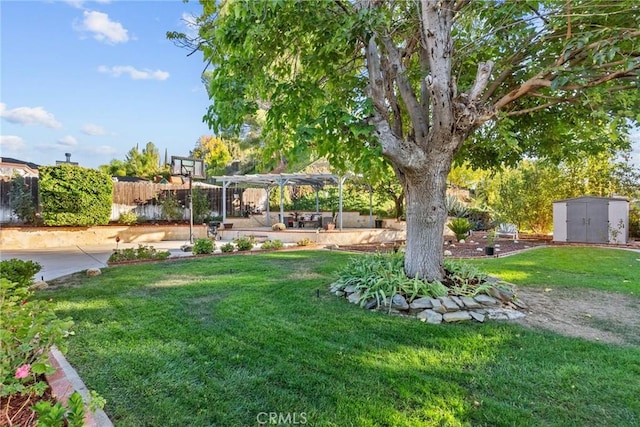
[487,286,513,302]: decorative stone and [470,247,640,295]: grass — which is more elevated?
[487,286,513,302]: decorative stone

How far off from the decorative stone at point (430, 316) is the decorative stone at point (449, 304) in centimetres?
16

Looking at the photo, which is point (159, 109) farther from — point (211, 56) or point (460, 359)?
point (460, 359)

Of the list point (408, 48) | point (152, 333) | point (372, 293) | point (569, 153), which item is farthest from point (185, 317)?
point (569, 153)

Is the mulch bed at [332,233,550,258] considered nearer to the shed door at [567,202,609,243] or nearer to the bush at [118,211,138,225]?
the shed door at [567,202,609,243]

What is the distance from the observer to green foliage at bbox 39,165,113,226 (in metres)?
11.4

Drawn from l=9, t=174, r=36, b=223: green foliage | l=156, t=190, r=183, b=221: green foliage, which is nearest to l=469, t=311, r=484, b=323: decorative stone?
l=156, t=190, r=183, b=221: green foliage

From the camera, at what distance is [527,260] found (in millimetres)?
8406

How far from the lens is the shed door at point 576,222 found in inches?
469

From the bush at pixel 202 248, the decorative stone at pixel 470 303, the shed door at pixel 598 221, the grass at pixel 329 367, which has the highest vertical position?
the shed door at pixel 598 221

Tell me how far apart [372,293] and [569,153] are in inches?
166

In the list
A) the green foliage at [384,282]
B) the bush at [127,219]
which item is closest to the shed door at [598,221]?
the green foliage at [384,282]

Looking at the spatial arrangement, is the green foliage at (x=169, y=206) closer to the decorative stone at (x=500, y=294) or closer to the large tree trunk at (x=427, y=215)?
the large tree trunk at (x=427, y=215)

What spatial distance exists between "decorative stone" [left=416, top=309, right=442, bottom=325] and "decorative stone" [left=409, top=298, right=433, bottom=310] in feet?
0.22

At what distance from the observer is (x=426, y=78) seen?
465cm
